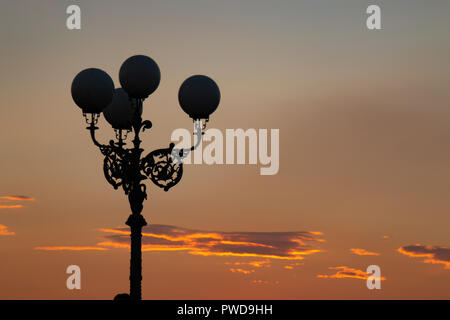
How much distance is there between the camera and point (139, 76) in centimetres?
1266

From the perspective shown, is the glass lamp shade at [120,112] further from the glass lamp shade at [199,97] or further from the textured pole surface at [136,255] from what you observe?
the textured pole surface at [136,255]

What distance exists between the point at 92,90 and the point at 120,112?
4.74 feet

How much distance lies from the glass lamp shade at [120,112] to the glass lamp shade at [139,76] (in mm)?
1272

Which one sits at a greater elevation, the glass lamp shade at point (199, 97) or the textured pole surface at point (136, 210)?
the glass lamp shade at point (199, 97)

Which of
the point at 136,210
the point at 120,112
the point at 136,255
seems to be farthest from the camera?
the point at 120,112

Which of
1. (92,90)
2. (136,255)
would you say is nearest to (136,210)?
(136,255)

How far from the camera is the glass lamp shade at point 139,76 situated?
12680 mm

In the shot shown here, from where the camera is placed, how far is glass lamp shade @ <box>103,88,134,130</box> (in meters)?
14.0

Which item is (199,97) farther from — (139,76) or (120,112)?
(120,112)
